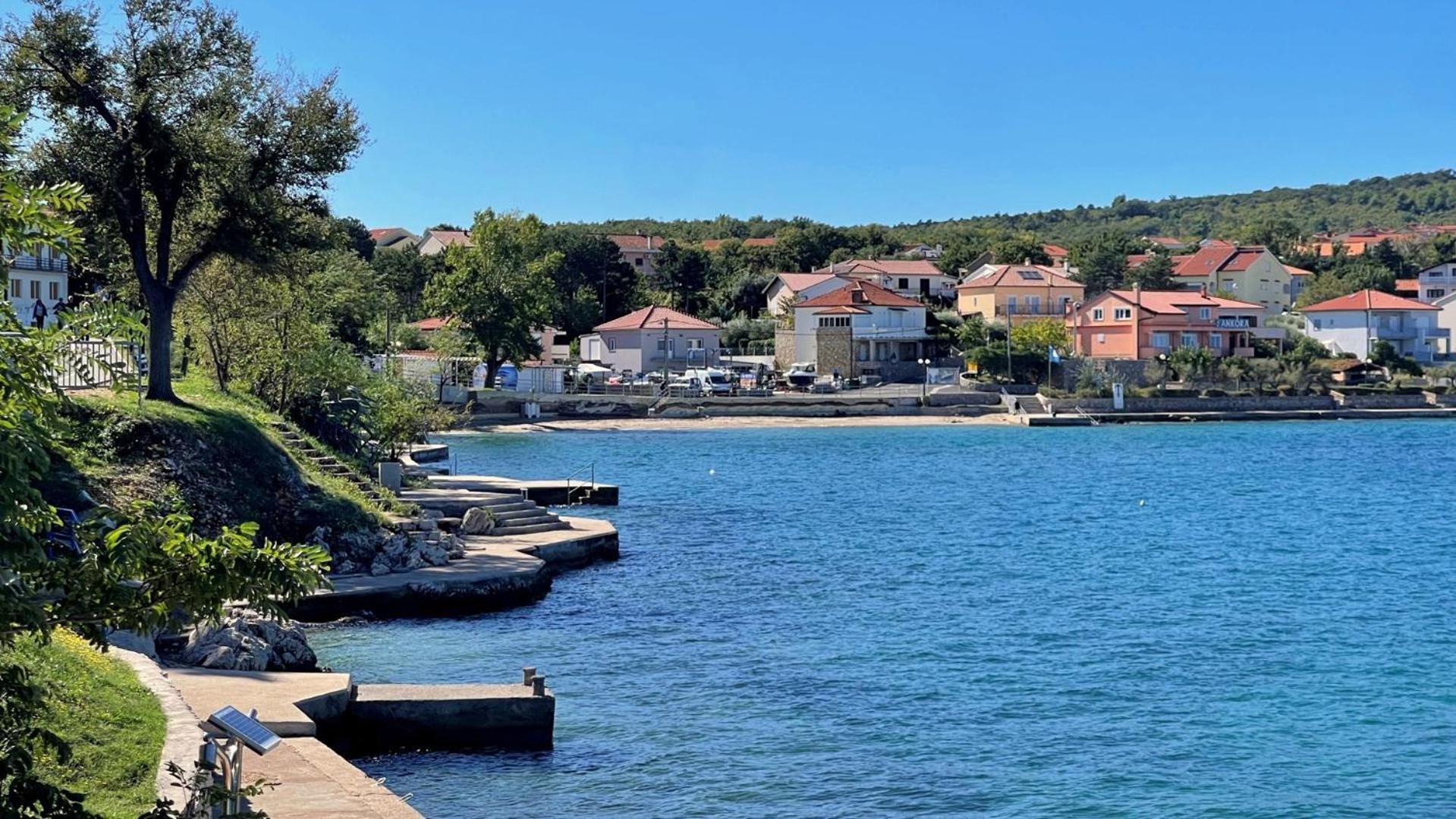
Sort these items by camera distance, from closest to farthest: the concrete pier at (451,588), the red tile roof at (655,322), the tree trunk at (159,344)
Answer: the concrete pier at (451,588), the tree trunk at (159,344), the red tile roof at (655,322)

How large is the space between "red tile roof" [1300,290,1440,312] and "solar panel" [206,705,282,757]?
363 feet

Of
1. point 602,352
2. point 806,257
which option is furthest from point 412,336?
point 806,257

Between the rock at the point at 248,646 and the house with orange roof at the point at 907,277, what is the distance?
10118 centimetres

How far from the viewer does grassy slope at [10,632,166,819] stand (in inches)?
456

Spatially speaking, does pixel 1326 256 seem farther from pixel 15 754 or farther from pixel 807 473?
pixel 15 754

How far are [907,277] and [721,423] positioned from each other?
134ft

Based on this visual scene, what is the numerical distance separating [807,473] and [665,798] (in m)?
44.8

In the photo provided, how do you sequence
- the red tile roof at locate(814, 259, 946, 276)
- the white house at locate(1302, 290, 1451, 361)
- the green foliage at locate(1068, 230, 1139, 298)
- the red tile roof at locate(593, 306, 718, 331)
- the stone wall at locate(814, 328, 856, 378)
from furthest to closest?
the green foliage at locate(1068, 230, 1139, 298), the red tile roof at locate(814, 259, 946, 276), the white house at locate(1302, 290, 1451, 361), the red tile roof at locate(593, 306, 718, 331), the stone wall at locate(814, 328, 856, 378)

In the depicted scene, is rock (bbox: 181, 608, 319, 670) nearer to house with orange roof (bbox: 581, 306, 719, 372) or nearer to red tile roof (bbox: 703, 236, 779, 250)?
house with orange roof (bbox: 581, 306, 719, 372)

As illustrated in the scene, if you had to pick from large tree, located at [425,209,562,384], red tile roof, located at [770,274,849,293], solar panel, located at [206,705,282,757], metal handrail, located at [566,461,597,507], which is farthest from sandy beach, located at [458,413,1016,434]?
solar panel, located at [206,705,282,757]

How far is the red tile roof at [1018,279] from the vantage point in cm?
11212

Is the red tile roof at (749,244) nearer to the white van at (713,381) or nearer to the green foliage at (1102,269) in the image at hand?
the green foliage at (1102,269)

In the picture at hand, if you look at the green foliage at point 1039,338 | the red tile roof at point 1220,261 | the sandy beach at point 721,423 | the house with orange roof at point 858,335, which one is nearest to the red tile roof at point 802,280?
the house with orange roof at point 858,335

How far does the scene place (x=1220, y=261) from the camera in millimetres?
128750
